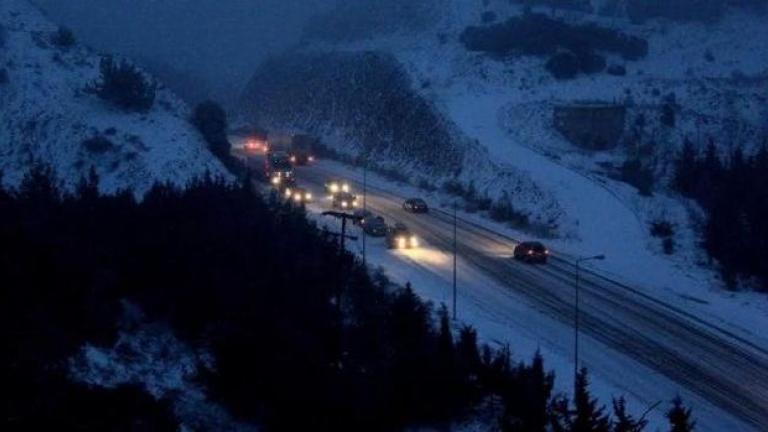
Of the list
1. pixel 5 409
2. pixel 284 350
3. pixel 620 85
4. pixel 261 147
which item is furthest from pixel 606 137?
pixel 5 409

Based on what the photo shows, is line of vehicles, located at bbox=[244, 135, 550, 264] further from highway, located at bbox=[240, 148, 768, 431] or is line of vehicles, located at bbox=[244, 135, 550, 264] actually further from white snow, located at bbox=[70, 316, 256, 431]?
white snow, located at bbox=[70, 316, 256, 431]

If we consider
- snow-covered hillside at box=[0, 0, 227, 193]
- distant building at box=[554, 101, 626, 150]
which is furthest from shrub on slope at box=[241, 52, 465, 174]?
snow-covered hillside at box=[0, 0, 227, 193]

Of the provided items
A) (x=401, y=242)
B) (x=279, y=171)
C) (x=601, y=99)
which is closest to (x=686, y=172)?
(x=601, y=99)

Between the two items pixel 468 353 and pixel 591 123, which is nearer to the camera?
pixel 468 353

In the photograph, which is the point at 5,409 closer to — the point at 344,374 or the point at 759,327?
the point at 344,374

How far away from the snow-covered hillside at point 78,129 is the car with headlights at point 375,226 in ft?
43.9

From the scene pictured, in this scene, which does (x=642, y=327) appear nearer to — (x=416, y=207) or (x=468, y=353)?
(x=468, y=353)

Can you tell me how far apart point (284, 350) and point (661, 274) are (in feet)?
107

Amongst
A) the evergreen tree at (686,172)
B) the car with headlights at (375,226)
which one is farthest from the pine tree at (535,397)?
the evergreen tree at (686,172)

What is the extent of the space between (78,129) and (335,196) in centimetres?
2205

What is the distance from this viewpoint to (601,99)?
81.7m

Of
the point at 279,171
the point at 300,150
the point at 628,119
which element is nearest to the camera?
the point at 279,171

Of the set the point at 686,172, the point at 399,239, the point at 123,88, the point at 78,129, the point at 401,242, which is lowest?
the point at 401,242

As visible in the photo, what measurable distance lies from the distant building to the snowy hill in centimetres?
110
